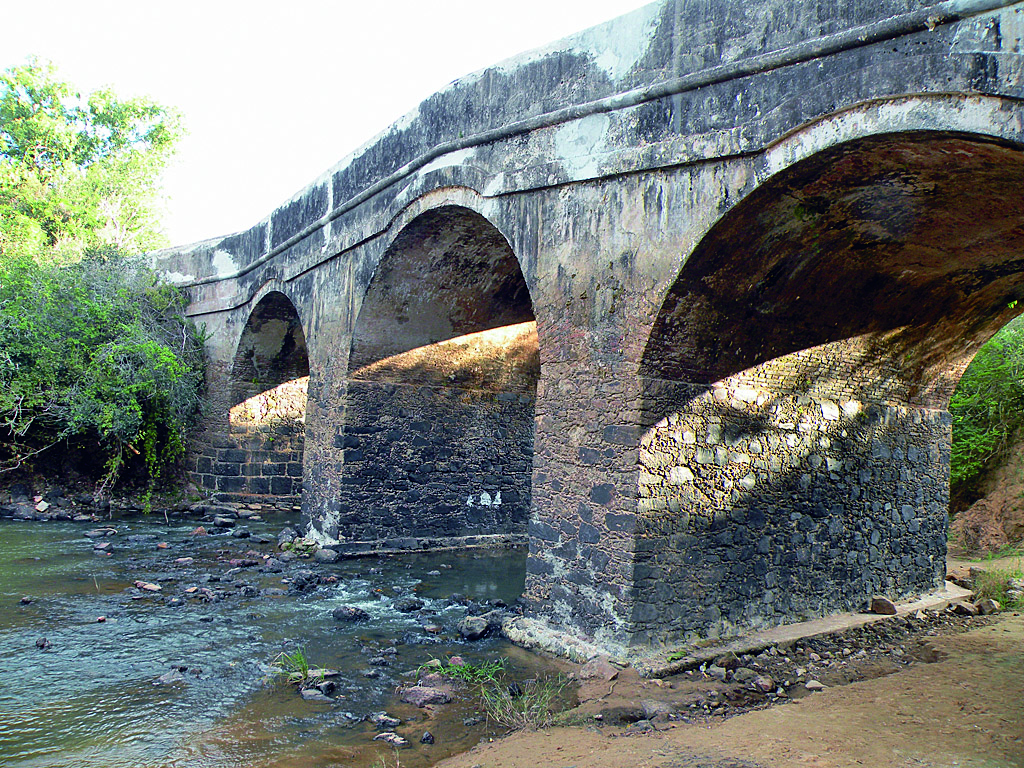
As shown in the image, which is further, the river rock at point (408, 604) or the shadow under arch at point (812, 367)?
the river rock at point (408, 604)

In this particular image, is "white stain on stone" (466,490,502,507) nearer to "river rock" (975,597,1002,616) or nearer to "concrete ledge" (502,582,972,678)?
"concrete ledge" (502,582,972,678)

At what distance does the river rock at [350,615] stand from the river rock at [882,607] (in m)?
4.22

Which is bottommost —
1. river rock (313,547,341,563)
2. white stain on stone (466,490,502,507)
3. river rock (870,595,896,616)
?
river rock (870,595,896,616)

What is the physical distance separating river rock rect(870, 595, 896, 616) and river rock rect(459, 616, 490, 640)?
10.8 ft

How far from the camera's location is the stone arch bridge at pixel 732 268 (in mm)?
3721

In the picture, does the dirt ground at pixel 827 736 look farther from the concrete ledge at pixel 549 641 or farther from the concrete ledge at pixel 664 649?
the concrete ledge at pixel 549 641

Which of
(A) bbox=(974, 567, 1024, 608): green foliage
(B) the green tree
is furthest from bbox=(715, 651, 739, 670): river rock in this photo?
(B) the green tree

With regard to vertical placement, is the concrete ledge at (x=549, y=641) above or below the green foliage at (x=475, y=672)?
above

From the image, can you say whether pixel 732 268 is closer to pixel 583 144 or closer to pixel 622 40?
pixel 583 144

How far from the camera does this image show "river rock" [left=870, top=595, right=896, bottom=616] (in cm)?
602

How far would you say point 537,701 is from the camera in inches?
155

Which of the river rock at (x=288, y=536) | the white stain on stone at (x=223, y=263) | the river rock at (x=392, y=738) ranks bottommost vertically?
the river rock at (x=392, y=738)

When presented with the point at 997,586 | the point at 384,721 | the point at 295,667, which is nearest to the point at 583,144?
the point at 384,721

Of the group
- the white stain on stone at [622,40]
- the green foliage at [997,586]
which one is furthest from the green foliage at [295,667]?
the green foliage at [997,586]
